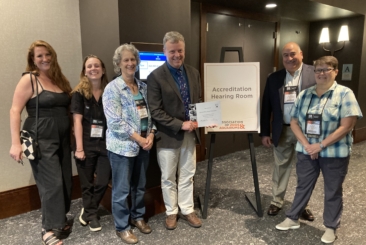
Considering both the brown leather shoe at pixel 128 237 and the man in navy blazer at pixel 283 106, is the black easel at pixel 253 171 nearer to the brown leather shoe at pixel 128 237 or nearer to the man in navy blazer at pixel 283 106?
the man in navy blazer at pixel 283 106

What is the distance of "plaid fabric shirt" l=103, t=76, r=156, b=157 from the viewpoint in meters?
2.08

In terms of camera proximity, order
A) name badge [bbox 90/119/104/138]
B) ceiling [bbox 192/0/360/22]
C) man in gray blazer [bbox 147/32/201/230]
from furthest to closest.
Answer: ceiling [bbox 192/0/360/22]
name badge [bbox 90/119/104/138]
man in gray blazer [bbox 147/32/201/230]

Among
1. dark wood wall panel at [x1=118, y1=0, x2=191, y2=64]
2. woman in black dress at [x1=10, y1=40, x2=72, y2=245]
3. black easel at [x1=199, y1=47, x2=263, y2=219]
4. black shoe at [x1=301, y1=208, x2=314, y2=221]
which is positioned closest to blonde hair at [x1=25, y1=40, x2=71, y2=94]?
woman in black dress at [x1=10, y1=40, x2=72, y2=245]

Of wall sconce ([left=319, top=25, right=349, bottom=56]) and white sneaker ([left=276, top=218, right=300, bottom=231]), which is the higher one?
wall sconce ([left=319, top=25, right=349, bottom=56])

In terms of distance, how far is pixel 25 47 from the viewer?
2.67m

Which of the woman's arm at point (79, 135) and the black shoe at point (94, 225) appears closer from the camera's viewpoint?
the woman's arm at point (79, 135)

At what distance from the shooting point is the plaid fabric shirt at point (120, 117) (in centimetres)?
208

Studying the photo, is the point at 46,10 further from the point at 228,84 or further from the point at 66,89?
the point at 228,84

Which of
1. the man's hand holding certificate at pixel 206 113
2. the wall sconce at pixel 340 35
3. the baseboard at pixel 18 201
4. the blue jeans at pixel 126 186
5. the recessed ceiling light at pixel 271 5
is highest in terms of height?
the recessed ceiling light at pixel 271 5

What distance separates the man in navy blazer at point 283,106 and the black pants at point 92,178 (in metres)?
1.44

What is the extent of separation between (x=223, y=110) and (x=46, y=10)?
187cm

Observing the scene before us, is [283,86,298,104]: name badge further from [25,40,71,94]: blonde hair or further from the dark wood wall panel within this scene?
[25,40,71,94]: blonde hair

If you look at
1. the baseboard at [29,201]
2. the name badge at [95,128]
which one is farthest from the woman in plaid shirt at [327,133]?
the name badge at [95,128]

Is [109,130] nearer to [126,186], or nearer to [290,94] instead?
[126,186]
